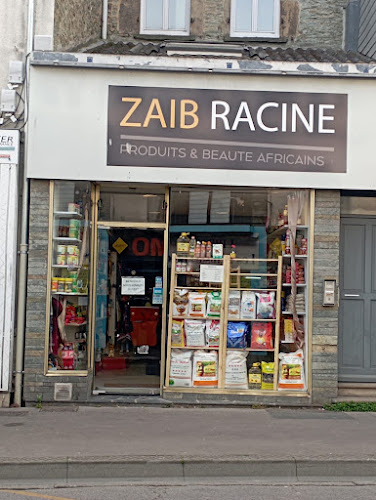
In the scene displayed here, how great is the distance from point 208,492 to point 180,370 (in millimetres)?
3398

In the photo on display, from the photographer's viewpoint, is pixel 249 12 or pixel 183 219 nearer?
pixel 183 219

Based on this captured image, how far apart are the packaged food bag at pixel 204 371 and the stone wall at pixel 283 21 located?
534 cm

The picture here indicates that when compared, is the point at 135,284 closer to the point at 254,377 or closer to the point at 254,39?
the point at 254,377

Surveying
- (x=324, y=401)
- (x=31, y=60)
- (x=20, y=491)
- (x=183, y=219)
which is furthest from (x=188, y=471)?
(x=31, y=60)

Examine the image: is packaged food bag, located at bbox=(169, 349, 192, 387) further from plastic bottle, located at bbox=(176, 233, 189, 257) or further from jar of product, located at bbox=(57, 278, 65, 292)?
jar of product, located at bbox=(57, 278, 65, 292)

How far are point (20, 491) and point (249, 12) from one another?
8.55 metres

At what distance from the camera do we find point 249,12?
38.2 feet

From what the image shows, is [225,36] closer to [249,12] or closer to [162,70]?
[249,12]

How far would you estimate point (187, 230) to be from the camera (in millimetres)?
9836

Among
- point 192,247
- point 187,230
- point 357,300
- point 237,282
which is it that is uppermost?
point 187,230

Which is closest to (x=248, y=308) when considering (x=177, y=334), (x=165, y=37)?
(x=177, y=334)

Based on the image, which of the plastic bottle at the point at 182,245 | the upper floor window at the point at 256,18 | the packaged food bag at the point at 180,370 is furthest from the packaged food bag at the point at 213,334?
the upper floor window at the point at 256,18

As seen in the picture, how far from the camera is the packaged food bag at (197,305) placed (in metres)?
9.78

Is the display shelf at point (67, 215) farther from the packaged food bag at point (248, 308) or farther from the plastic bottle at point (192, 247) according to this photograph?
the packaged food bag at point (248, 308)
